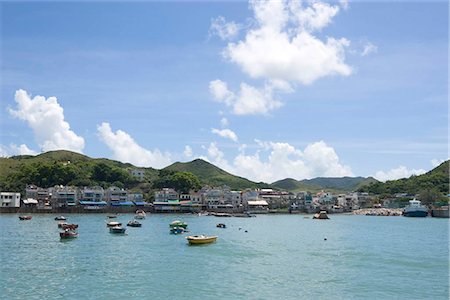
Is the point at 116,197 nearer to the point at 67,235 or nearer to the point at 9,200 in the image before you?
the point at 9,200

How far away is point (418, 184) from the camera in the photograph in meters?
144

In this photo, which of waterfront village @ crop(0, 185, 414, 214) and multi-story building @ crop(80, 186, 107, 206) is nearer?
waterfront village @ crop(0, 185, 414, 214)

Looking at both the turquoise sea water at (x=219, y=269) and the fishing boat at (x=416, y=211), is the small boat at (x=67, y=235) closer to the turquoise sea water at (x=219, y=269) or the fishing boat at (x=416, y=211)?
the turquoise sea water at (x=219, y=269)

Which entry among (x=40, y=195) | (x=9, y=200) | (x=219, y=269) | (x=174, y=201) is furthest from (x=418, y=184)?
(x=219, y=269)

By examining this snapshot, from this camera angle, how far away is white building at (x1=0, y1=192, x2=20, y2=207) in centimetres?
9844

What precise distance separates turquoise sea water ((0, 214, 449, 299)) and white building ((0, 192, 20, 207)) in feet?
203

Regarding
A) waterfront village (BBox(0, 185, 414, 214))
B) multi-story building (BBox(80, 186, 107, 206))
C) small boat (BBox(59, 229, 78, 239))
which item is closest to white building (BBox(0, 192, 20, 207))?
waterfront village (BBox(0, 185, 414, 214))

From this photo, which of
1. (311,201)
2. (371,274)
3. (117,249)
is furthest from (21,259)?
(311,201)

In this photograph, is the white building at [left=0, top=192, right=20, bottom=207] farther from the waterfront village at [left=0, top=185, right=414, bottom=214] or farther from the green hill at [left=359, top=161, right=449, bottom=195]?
the green hill at [left=359, top=161, right=449, bottom=195]

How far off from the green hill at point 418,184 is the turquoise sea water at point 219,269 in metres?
102

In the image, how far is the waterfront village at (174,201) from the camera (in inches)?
4065

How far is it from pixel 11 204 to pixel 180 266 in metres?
81.7

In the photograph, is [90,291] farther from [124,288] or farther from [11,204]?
[11,204]

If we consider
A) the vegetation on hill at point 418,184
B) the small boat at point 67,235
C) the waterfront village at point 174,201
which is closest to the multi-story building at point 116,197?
the waterfront village at point 174,201
